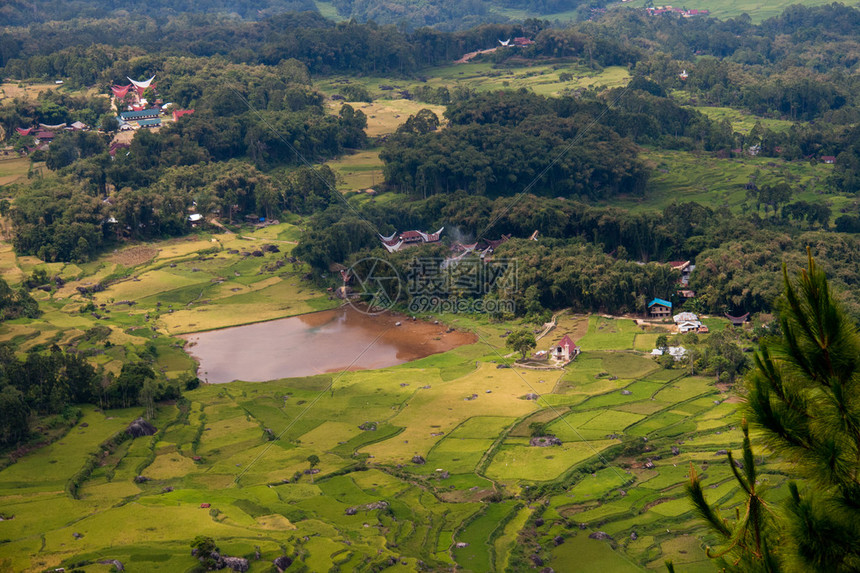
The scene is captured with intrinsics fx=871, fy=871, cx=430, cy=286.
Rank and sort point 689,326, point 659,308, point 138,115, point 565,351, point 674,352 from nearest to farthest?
point 674,352
point 565,351
point 689,326
point 659,308
point 138,115

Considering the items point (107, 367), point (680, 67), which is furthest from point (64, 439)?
point (680, 67)

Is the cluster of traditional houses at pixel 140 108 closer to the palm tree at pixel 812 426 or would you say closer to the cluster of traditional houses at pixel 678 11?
the palm tree at pixel 812 426

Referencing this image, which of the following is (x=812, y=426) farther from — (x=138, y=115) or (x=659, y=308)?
(x=138, y=115)

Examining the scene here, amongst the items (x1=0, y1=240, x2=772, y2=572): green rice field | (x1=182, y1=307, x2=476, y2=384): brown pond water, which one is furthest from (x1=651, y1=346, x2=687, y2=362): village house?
(x1=182, y1=307, x2=476, y2=384): brown pond water

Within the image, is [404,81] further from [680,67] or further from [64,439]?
[64,439]

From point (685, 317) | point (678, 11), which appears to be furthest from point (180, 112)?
point (678, 11)

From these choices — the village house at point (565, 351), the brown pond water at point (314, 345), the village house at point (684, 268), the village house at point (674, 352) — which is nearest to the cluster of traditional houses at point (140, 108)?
the brown pond water at point (314, 345)
